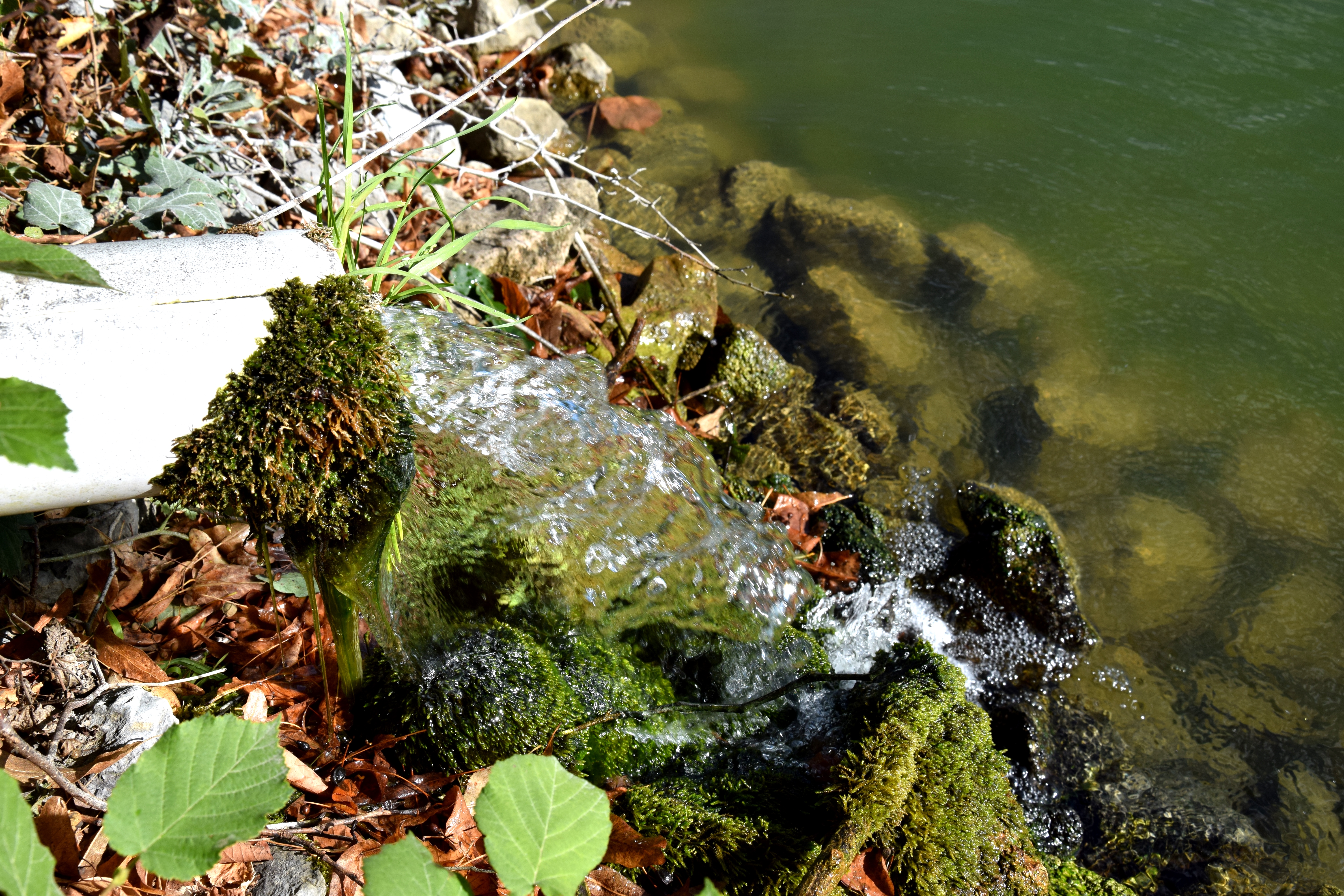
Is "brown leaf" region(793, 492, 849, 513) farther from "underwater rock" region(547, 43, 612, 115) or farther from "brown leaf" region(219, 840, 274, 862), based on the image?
"underwater rock" region(547, 43, 612, 115)

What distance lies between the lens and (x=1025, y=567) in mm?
3875

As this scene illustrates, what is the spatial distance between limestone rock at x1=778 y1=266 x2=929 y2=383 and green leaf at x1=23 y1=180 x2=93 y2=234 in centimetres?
387

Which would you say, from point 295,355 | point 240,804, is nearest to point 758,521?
point 295,355

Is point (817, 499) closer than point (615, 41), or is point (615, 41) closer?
point (817, 499)

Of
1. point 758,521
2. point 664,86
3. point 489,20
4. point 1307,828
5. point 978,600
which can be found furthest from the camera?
point 664,86

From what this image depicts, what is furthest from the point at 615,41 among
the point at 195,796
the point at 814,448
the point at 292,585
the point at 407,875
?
the point at 407,875

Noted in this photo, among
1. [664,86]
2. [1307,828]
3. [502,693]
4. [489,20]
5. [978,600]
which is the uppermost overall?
[489,20]

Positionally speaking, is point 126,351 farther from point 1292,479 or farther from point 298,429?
point 1292,479

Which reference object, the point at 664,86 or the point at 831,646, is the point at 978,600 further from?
the point at 664,86

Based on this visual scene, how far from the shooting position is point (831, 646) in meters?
3.51

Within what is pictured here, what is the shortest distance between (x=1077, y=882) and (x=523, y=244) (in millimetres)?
3759

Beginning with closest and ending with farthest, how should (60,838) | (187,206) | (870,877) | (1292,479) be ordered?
(60,838), (870,877), (187,206), (1292,479)

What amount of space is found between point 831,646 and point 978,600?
0.86 m

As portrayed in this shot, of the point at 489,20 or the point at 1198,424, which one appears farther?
the point at 489,20
